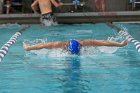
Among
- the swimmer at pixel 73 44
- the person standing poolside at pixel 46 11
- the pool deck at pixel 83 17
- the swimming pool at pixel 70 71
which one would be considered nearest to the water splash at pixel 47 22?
the person standing poolside at pixel 46 11

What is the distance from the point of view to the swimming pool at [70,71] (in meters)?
5.56

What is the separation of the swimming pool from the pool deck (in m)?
6.95

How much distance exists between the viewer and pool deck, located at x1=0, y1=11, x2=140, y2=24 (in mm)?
16406

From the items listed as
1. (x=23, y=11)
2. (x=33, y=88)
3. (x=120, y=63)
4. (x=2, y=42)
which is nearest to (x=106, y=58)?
(x=120, y=63)

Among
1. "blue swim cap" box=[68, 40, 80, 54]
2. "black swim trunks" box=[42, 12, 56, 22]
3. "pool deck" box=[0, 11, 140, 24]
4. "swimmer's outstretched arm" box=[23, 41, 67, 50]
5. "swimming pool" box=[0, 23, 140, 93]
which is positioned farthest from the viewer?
"pool deck" box=[0, 11, 140, 24]

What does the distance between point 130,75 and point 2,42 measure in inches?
191

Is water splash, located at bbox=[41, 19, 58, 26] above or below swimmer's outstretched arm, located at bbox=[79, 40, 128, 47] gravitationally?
below

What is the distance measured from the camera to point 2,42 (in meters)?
10.5

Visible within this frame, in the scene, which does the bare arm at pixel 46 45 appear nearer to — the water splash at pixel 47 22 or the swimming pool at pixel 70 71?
the swimming pool at pixel 70 71

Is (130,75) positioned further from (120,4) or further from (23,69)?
(120,4)

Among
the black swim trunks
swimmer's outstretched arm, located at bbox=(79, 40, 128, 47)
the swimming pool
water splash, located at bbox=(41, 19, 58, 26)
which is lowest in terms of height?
water splash, located at bbox=(41, 19, 58, 26)

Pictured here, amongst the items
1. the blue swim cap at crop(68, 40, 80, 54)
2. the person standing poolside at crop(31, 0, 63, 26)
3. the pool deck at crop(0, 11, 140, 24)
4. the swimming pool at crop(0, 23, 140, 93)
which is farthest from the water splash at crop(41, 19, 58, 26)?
the blue swim cap at crop(68, 40, 80, 54)

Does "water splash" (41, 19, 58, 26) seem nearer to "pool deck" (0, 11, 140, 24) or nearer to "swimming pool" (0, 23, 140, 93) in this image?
"pool deck" (0, 11, 140, 24)

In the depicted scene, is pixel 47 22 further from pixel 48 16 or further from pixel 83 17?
pixel 83 17
